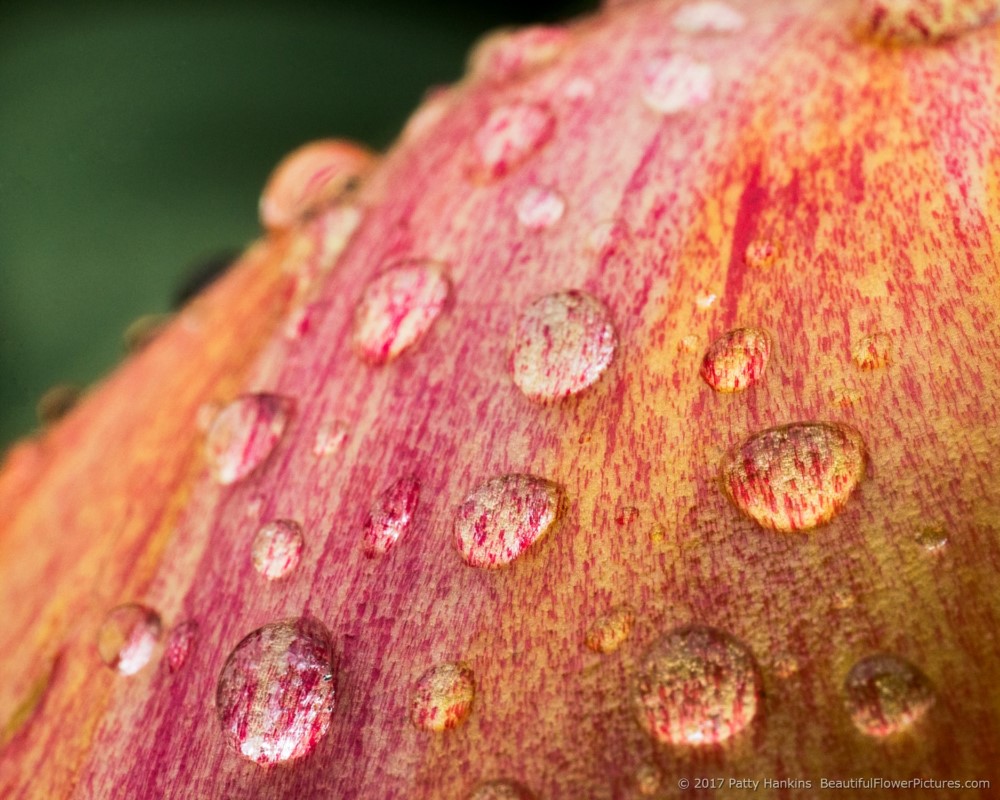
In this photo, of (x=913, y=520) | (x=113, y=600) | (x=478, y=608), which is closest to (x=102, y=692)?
(x=113, y=600)

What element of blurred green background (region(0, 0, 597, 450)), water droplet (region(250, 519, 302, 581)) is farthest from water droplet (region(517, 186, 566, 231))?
blurred green background (region(0, 0, 597, 450))

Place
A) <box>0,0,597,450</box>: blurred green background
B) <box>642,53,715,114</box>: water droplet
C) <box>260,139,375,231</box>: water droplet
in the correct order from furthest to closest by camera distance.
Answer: <box>0,0,597,450</box>: blurred green background < <box>260,139,375,231</box>: water droplet < <box>642,53,715,114</box>: water droplet

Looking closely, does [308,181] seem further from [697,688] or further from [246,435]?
[697,688]

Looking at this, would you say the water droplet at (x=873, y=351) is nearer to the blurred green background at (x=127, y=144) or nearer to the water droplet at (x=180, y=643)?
the water droplet at (x=180, y=643)

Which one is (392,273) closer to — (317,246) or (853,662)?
(317,246)

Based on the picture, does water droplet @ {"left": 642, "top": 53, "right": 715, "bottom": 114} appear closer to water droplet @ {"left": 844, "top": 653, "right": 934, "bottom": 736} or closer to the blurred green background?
water droplet @ {"left": 844, "top": 653, "right": 934, "bottom": 736}

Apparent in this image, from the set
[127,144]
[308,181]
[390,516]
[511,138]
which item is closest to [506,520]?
[390,516]
